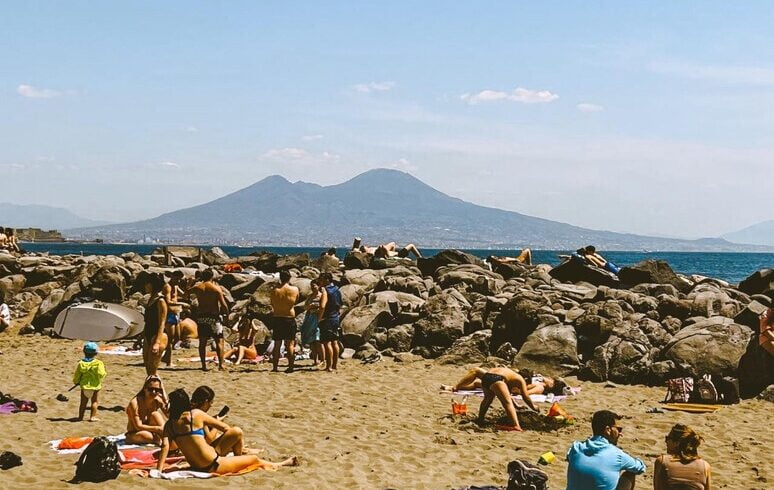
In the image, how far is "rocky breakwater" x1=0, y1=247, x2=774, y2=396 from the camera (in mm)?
15125

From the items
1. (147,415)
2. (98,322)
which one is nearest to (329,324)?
(147,415)

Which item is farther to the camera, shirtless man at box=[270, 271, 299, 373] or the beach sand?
shirtless man at box=[270, 271, 299, 373]

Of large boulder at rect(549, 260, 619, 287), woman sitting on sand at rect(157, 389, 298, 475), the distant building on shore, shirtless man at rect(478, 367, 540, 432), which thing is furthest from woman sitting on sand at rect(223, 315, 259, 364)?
the distant building on shore

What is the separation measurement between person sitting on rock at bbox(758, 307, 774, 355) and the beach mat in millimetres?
1298

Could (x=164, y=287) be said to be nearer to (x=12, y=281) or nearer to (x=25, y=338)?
(x=25, y=338)

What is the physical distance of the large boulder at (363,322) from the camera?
18953 millimetres

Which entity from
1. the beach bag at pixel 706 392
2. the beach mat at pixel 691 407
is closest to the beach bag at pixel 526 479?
the beach mat at pixel 691 407

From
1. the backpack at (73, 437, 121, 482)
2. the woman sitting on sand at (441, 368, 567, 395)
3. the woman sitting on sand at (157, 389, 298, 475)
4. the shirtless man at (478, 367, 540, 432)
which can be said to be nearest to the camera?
the backpack at (73, 437, 121, 482)

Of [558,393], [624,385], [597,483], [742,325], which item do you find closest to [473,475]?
[597,483]

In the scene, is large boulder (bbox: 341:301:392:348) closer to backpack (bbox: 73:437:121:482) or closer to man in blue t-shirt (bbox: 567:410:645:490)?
backpack (bbox: 73:437:121:482)

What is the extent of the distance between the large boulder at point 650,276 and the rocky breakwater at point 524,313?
0.04 m

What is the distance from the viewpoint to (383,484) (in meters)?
8.52

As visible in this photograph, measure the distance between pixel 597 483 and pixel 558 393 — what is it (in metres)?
6.72

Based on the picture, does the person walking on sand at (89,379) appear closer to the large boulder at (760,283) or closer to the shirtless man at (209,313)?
the shirtless man at (209,313)
